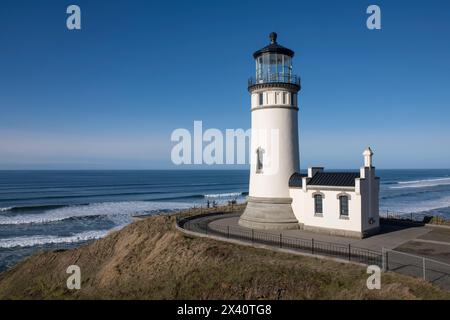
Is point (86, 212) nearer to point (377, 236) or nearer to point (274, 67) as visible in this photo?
point (274, 67)

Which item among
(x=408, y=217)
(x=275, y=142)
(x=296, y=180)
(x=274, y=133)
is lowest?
(x=408, y=217)

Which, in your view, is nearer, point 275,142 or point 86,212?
point 275,142

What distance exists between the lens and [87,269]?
69.5 ft

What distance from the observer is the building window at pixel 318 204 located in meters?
20.8

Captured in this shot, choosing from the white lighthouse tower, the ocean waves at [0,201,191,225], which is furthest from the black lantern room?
the ocean waves at [0,201,191,225]

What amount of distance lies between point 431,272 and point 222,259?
828 cm

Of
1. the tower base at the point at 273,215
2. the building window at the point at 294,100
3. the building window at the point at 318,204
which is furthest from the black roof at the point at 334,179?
the building window at the point at 294,100

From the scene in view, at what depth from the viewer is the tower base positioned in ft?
71.0

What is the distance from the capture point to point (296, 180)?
861 inches

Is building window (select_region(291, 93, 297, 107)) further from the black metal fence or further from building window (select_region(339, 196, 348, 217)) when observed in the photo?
the black metal fence

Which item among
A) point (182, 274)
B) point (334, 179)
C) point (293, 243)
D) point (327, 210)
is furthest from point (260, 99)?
point (182, 274)

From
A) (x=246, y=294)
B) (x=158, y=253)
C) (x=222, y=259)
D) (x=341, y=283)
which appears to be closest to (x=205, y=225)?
(x=158, y=253)

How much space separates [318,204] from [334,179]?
1.79 m
